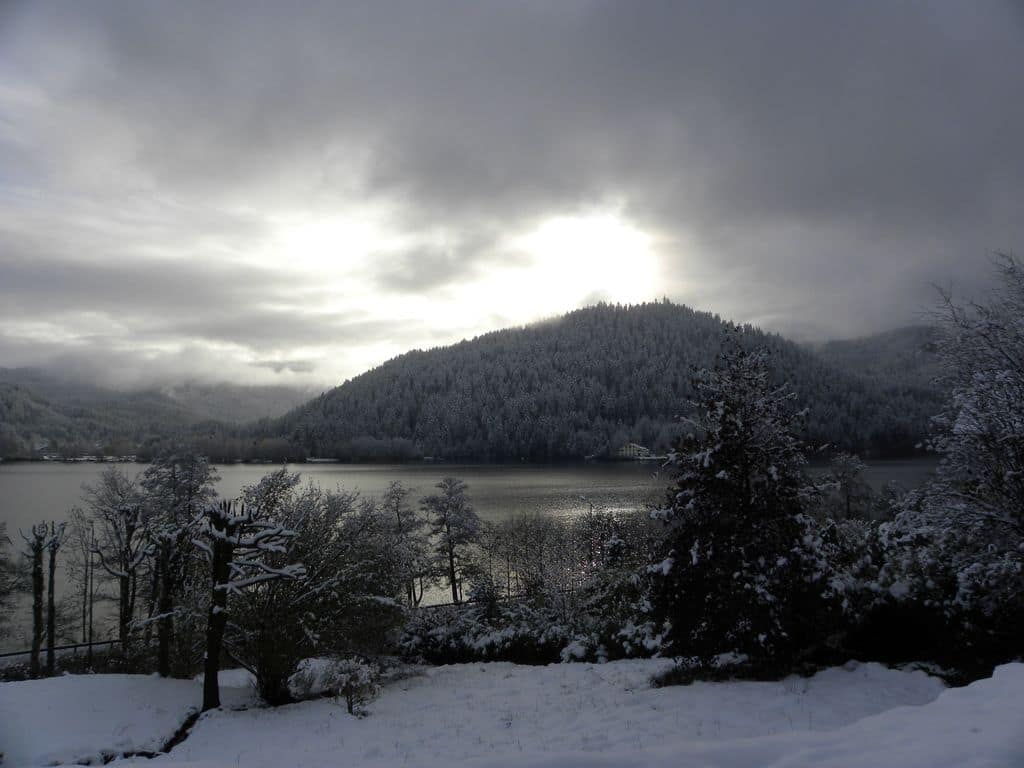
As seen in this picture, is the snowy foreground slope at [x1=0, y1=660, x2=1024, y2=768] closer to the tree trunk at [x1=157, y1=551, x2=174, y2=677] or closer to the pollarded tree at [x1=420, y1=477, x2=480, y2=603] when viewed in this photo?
the tree trunk at [x1=157, y1=551, x2=174, y2=677]

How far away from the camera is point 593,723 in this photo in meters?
10.4

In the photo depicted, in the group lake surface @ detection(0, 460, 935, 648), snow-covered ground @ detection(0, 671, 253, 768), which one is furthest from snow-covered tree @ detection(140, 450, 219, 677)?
lake surface @ detection(0, 460, 935, 648)

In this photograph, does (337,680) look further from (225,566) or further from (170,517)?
(170,517)

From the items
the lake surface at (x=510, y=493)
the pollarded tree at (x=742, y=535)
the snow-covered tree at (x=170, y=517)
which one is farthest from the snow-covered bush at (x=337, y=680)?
the lake surface at (x=510, y=493)

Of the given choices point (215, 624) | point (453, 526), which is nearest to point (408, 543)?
point (453, 526)

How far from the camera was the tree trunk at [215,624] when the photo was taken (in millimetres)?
15234

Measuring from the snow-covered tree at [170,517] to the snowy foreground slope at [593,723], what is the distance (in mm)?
3232

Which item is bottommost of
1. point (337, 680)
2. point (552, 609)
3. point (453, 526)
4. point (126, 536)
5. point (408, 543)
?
point (552, 609)

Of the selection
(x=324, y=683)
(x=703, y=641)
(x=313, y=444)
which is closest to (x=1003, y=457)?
(x=703, y=641)

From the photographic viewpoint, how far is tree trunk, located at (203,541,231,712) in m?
15.2

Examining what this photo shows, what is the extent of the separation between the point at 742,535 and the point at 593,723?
4.62 m

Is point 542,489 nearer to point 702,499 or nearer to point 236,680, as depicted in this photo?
point 236,680

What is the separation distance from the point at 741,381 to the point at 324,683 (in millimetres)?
14669

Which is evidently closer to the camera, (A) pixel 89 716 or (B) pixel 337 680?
(A) pixel 89 716
